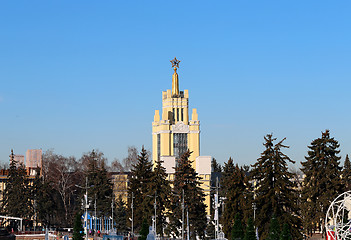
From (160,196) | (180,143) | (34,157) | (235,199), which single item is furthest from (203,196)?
(34,157)

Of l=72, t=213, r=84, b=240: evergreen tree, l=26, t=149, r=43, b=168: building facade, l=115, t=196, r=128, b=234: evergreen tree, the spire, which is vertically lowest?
l=72, t=213, r=84, b=240: evergreen tree

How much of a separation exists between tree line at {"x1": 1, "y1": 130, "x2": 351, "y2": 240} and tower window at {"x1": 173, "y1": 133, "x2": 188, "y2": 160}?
30.7 feet

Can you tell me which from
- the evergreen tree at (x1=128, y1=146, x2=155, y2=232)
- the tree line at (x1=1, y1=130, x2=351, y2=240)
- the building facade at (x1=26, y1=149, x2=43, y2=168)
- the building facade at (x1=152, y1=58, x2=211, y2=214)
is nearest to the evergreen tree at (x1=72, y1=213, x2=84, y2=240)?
the tree line at (x1=1, y1=130, x2=351, y2=240)

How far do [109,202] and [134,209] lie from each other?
1213 centimetres

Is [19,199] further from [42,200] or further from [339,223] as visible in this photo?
[339,223]

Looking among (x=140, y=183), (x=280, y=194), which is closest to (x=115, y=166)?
(x=140, y=183)

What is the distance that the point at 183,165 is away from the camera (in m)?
91.2

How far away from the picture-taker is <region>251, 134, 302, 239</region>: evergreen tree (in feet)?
216

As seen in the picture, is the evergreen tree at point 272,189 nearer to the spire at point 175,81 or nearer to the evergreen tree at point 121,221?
the evergreen tree at point 121,221

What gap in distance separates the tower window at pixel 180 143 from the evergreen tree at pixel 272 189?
234 ft

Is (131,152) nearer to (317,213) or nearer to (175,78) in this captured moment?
(175,78)

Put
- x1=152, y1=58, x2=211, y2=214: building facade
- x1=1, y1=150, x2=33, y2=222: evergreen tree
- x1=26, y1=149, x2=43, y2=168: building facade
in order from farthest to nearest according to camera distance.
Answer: x1=26, y1=149, x2=43, y2=168: building facade, x1=152, y1=58, x2=211, y2=214: building facade, x1=1, y1=150, x2=33, y2=222: evergreen tree

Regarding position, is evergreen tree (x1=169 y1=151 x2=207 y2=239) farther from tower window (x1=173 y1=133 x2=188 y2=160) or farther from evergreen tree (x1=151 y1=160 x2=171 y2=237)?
tower window (x1=173 y1=133 x2=188 y2=160)

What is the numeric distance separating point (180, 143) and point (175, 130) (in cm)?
278
